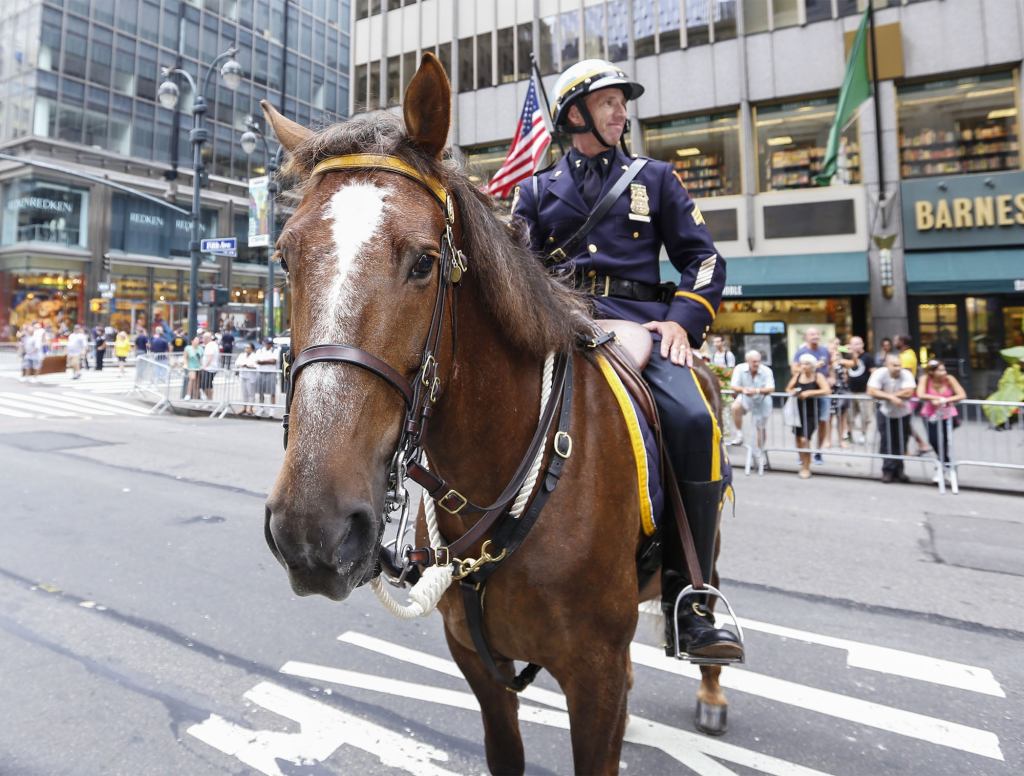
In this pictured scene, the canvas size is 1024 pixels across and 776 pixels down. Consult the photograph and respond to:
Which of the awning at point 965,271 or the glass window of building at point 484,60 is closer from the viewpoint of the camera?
the awning at point 965,271

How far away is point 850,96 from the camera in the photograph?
16578 mm

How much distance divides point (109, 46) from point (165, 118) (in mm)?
5396

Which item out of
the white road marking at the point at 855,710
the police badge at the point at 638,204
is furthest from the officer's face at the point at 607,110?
the white road marking at the point at 855,710

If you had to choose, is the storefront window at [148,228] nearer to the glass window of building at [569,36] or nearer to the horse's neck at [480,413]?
the glass window of building at [569,36]

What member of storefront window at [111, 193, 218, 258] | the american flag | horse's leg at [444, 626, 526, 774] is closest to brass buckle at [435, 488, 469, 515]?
horse's leg at [444, 626, 526, 774]

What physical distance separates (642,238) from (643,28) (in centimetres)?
2319

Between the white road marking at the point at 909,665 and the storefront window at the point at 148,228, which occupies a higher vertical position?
the storefront window at the point at 148,228

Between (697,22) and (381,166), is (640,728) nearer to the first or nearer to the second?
(381,166)

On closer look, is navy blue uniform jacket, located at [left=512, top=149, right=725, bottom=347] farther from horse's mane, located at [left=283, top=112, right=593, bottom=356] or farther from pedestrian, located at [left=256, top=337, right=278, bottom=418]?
pedestrian, located at [left=256, top=337, right=278, bottom=418]

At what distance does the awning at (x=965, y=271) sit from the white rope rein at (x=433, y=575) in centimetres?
1946

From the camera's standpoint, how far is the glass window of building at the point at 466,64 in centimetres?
2567

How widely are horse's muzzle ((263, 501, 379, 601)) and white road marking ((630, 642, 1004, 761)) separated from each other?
3.21 meters

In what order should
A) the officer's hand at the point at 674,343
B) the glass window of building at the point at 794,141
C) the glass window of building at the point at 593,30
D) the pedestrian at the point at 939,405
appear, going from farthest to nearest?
1. the glass window of building at the point at 593,30
2. the glass window of building at the point at 794,141
3. the pedestrian at the point at 939,405
4. the officer's hand at the point at 674,343

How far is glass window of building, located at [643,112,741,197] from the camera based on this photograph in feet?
68.4
